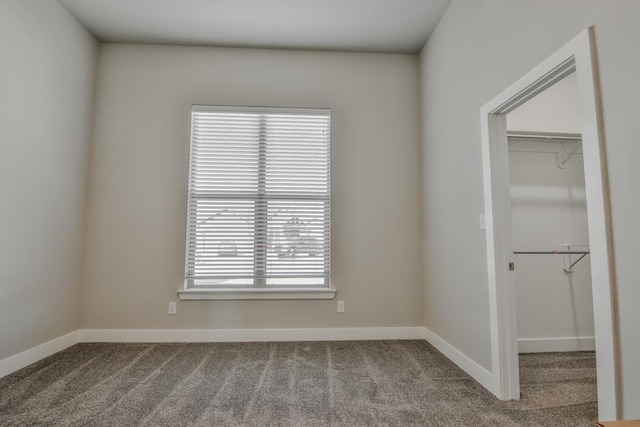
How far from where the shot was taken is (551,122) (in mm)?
3072

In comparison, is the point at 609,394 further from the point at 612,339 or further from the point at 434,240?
the point at 434,240

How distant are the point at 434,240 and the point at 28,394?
11.1 ft

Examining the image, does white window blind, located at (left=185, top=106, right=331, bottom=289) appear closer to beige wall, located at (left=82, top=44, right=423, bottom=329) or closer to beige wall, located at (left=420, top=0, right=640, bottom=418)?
beige wall, located at (left=82, top=44, right=423, bottom=329)

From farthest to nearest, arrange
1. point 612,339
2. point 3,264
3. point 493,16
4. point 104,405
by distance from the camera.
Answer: point 3,264, point 493,16, point 104,405, point 612,339

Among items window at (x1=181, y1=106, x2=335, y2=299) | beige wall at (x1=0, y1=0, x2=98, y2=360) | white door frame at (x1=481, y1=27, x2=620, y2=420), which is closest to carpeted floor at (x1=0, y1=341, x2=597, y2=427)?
white door frame at (x1=481, y1=27, x2=620, y2=420)

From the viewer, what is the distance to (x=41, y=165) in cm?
268

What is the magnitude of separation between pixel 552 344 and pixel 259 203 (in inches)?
125

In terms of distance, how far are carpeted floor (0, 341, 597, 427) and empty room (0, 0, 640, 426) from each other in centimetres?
2

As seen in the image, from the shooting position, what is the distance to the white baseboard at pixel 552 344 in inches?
117

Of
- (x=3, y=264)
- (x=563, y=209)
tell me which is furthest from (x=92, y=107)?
(x=563, y=209)

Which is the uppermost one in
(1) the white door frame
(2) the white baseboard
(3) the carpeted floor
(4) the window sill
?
(1) the white door frame

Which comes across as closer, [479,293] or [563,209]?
[479,293]

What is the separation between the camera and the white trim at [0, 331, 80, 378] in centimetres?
238

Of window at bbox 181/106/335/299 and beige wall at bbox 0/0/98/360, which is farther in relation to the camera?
window at bbox 181/106/335/299
